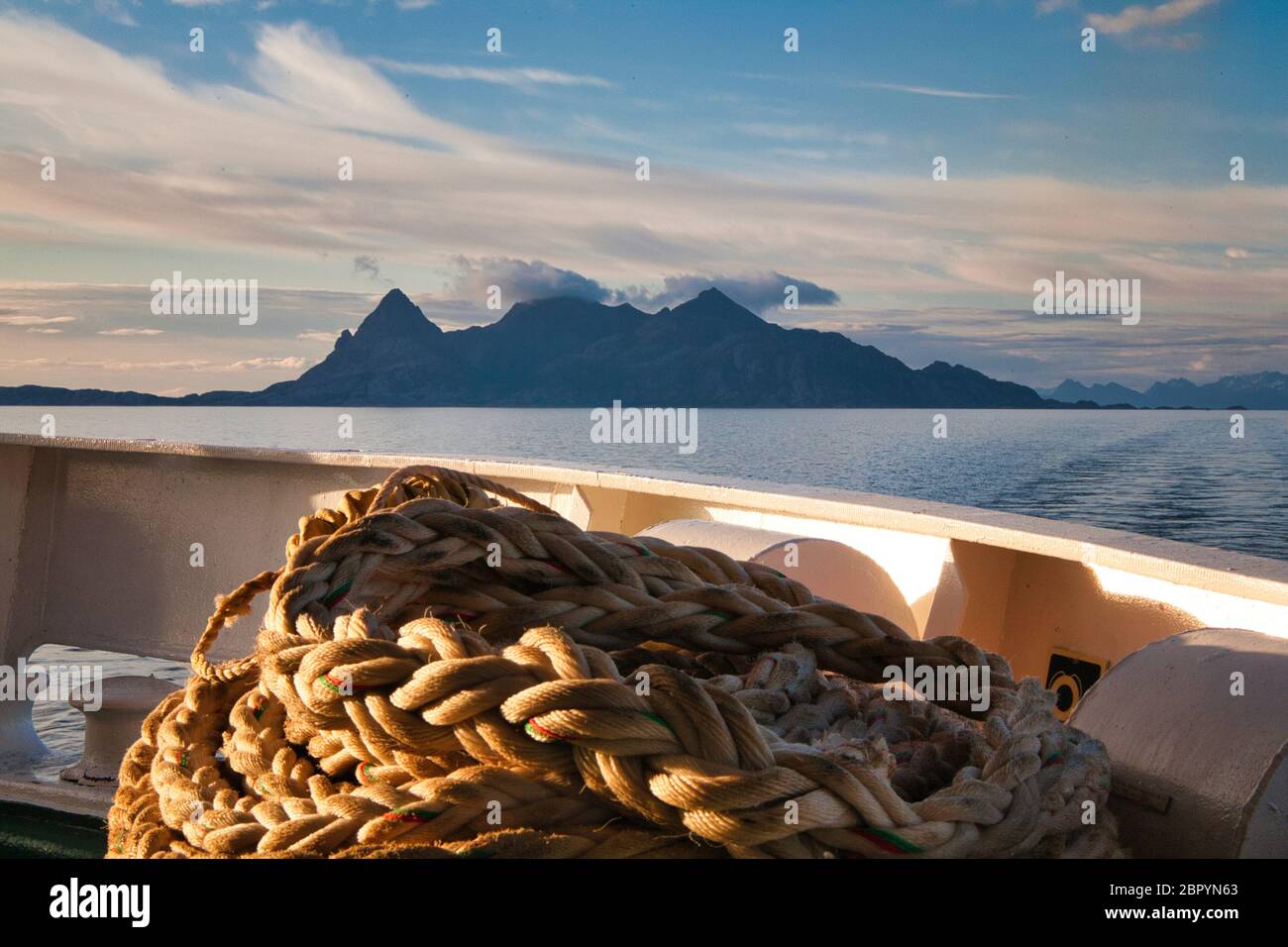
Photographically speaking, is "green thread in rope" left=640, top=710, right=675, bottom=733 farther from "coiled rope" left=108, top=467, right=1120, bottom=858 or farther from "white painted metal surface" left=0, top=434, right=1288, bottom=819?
"white painted metal surface" left=0, top=434, right=1288, bottom=819

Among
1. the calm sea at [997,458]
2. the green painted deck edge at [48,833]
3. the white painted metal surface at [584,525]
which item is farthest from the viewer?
the calm sea at [997,458]

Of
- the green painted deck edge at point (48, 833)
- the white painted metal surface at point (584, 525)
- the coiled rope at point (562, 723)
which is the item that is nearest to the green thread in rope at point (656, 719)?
the coiled rope at point (562, 723)

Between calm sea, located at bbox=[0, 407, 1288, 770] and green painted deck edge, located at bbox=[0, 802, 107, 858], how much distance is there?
420 inches

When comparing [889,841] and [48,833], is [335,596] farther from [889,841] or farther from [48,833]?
[48,833]

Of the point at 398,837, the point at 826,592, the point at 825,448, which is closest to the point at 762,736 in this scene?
the point at 398,837

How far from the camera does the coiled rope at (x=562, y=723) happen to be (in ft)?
2.99

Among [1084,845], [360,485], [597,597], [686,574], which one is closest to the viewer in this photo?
[1084,845]

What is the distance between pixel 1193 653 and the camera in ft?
4.68

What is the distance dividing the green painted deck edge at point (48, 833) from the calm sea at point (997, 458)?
10662mm

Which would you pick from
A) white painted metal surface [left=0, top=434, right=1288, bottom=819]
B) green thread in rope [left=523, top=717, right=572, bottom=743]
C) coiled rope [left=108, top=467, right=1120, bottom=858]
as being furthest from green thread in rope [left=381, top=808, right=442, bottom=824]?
white painted metal surface [left=0, top=434, right=1288, bottom=819]

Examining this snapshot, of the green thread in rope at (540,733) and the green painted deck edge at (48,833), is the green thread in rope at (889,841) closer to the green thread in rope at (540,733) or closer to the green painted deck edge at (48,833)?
the green thread in rope at (540,733)

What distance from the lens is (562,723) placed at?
908 mm

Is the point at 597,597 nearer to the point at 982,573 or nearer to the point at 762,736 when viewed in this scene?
the point at 762,736
